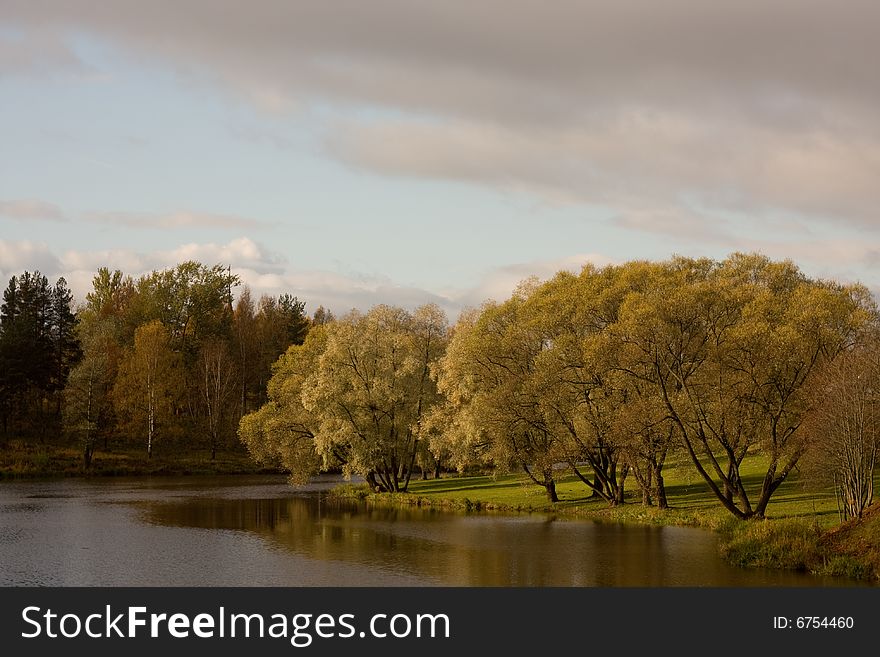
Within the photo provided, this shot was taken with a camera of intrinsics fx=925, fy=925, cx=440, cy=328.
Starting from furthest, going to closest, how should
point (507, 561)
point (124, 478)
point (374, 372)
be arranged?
point (124, 478)
point (374, 372)
point (507, 561)

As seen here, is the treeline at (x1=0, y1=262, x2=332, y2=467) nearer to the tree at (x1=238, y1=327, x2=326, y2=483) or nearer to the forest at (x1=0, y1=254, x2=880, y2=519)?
the forest at (x1=0, y1=254, x2=880, y2=519)

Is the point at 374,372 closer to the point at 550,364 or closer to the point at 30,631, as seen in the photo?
the point at 550,364

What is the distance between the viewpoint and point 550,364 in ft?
197

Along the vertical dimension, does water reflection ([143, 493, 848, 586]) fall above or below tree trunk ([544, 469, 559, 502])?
below

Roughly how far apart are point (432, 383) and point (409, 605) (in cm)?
4825

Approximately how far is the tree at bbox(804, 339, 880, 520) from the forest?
114 millimetres

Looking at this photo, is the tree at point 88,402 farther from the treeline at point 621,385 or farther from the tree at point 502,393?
the tree at point 502,393

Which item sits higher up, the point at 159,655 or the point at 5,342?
the point at 5,342

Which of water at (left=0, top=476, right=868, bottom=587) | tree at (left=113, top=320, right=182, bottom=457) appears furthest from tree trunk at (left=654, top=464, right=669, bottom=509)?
tree at (left=113, top=320, right=182, bottom=457)

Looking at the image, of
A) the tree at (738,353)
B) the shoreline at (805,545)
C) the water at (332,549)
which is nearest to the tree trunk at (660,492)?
the water at (332,549)

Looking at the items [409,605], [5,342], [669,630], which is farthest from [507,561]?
[5,342]

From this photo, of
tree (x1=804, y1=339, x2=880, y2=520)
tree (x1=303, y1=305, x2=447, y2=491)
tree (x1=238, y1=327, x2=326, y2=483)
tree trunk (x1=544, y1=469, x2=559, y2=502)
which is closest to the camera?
tree (x1=804, y1=339, x2=880, y2=520)

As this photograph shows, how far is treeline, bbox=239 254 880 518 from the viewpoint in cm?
4719

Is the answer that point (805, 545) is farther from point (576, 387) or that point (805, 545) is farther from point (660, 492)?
point (576, 387)
